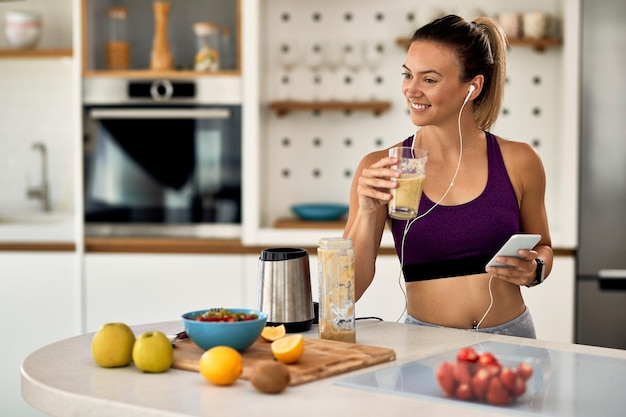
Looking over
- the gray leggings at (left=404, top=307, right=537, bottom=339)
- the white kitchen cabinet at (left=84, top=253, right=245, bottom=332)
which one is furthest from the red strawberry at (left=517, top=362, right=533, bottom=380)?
the white kitchen cabinet at (left=84, top=253, right=245, bottom=332)

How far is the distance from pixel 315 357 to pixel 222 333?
19cm

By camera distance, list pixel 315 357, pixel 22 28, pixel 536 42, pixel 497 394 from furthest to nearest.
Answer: pixel 22 28, pixel 536 42, pixel 315 357, pixel 497 394

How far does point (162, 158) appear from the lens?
4246 millimetres

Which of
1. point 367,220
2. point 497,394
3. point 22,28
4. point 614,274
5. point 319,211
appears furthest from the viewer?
point 22,28

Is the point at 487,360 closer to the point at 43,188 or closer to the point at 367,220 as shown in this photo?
the point at 367,220

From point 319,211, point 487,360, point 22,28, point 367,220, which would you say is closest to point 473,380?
point 487,360

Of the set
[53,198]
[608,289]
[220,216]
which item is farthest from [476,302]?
[53,198]

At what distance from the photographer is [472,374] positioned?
59.9 inches

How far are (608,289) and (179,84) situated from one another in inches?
86.3

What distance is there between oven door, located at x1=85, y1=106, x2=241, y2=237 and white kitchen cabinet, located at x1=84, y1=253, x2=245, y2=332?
151mm

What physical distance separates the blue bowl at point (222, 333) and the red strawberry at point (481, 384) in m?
0.48

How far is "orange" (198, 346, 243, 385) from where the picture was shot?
60.7 inches

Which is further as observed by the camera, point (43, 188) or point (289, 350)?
point (43, 188)

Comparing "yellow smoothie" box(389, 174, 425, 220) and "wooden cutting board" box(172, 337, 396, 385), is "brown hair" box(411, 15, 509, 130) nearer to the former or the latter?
"yellow smoothie" box(389, 174, 425, 220)
